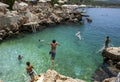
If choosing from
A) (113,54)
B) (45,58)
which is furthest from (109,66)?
(45,58)

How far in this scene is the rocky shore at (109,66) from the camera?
62.5 feet

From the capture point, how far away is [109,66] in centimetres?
2144

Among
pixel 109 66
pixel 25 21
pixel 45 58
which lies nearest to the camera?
pixel 109 66

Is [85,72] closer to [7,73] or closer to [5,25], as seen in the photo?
[7,73]

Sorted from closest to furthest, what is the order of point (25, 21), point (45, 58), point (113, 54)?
point (113, 54) → point (45, 58) → point (25, 21)

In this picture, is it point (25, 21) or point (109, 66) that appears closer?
point (109, 66)

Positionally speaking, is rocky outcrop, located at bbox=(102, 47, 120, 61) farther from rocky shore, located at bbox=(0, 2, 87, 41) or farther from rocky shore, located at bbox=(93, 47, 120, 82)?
rocky shore, located at bbox=(0, 2, 87, 41)

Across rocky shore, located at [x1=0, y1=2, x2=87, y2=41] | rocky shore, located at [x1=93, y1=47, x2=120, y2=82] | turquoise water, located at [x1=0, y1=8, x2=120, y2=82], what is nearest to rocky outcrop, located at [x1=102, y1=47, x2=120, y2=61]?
rocky shore, located at [x1=93, y1=47, x2=120, y2=82]

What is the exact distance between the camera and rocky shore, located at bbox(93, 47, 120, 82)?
19036 mm

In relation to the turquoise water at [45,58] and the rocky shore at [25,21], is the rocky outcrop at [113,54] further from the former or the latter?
the rocky shore at [25,21]

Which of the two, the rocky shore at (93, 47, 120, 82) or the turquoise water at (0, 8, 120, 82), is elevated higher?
the rocky shore at (93, 47, 120, 82)

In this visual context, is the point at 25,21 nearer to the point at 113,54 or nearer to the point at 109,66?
the point at 113,54

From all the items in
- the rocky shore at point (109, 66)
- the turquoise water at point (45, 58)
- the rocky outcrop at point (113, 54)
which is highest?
the rocky outcrop at point (113, 54)

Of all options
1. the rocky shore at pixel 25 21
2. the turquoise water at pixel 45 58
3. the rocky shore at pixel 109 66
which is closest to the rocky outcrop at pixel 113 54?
the rocky shore at pixel 109 66
